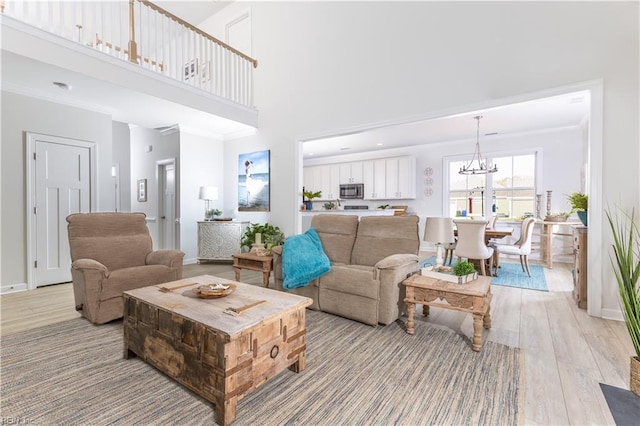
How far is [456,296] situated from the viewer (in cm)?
229

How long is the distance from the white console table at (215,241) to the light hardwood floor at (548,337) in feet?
5.09

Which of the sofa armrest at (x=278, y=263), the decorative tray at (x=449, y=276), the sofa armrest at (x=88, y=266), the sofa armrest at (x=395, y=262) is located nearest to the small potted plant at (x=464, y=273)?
the decorative tray at (x=449, y=276)

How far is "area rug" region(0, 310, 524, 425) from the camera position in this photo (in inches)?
59.4

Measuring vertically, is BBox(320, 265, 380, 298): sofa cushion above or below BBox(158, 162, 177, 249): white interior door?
below

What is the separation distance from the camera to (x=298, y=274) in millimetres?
2934

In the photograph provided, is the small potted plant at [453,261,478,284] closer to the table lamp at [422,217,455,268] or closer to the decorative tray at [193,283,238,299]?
the table lamp at [422,217,455,268]

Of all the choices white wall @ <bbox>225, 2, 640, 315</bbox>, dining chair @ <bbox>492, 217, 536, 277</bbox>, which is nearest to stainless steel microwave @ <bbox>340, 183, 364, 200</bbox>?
white wall @ <bbox>225, 2, 640, 315</bbox>

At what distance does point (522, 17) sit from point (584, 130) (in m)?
3.61

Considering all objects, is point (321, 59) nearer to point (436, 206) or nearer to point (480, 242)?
point (480, 242)

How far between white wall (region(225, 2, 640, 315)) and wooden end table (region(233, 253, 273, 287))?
4.33ft

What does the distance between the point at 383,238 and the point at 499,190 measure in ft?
16.0

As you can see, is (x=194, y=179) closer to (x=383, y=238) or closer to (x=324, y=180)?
(x=383, y=238)

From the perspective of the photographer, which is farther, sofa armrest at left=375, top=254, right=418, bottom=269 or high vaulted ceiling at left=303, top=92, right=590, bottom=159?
high vaulted ceiling at left=303, top=92, right=590, bottom=159

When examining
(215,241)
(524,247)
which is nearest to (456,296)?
(524,247)
